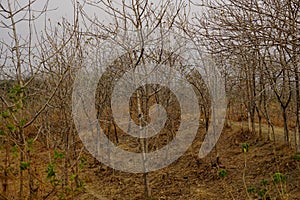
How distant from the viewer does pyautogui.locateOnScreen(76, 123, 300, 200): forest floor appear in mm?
4969

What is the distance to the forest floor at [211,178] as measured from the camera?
16.3ft

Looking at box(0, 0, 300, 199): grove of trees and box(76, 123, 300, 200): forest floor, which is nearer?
box(0, 0, 300, 199): grove of trees

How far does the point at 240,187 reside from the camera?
518 centimetres

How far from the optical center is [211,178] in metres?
5.95

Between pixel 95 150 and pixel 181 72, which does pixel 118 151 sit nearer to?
pixel 95 150

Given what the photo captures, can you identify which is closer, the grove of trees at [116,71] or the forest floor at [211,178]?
the grove of trees at [116,71]

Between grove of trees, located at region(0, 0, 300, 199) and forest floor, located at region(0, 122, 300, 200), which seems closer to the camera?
grove of trees, located at region(0, 0, 300, 199)

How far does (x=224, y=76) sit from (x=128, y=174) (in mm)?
3171

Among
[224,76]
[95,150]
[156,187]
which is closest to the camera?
[156,187]

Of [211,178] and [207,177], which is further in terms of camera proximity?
[207,177]

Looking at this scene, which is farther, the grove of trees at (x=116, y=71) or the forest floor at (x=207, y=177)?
the forest floor at (x=207, y=177)

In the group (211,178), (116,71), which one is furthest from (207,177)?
(116,71)

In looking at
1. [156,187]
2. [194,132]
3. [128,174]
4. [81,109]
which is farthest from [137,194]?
[194,132]

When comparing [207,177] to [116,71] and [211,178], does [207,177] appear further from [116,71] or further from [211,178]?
[116,71]
